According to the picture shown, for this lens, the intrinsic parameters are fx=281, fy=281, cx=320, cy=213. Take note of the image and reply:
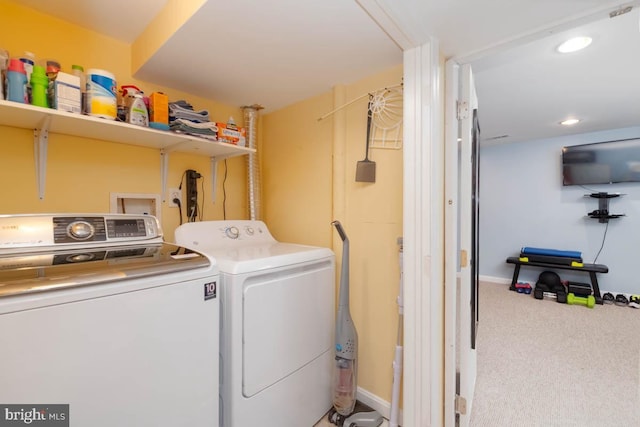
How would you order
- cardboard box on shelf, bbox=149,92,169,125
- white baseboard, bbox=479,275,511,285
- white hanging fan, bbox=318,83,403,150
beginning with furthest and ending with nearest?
1. white baseboard, bbox=479,275,511,285
2. white hanging fan, bbox=318,83,403,150
3. cardboard box on shelf, bbox=149,92,169,125

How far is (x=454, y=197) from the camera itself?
1.36 m

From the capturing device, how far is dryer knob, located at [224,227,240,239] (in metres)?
1.74

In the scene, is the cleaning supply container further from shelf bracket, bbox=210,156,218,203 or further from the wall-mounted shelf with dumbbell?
the wall-mounted shelf with dumbbell

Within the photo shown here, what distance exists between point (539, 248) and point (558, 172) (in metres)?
1.12

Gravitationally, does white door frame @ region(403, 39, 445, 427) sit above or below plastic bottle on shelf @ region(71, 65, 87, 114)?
below

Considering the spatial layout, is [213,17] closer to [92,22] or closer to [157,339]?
[92,22]

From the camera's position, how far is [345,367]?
1.60 meters

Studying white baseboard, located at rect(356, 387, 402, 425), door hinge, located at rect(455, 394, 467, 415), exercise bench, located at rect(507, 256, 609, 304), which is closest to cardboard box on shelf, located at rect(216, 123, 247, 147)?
white baseboard, located at rect(356, 387, 402, 425)

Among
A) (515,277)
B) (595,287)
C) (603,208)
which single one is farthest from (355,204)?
(603,208)

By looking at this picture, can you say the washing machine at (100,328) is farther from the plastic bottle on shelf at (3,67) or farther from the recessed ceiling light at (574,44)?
the recessed ceiling light at (574,44)

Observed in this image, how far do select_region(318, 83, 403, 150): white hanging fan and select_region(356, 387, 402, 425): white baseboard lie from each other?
149 centimetres

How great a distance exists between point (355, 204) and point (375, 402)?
47.4 inches

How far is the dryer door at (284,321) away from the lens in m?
1.24

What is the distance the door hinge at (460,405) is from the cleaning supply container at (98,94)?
215cm
